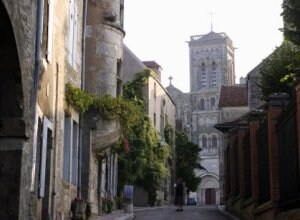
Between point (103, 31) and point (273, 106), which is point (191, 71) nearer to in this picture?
point (103, 31)

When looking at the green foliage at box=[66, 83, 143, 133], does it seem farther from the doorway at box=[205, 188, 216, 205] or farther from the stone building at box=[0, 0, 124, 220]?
the doorway at box=[205, 188, 216, 205]

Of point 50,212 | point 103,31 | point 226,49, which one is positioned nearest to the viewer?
point 50,212


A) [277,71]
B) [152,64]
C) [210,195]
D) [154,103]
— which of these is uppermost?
[152,64]

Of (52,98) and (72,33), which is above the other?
(72,33)

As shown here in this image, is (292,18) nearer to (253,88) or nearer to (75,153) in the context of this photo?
(75,153)

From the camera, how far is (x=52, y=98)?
14.7m

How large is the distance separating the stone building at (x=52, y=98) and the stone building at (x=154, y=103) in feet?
48.3

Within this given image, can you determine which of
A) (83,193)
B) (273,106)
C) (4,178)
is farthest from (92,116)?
(4,178)

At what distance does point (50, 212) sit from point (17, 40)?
586cm

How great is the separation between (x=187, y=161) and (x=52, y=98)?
125ft

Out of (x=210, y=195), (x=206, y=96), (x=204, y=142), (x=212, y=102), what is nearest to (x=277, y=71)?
(x=210, y=195)

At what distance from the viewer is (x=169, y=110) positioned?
170 feet

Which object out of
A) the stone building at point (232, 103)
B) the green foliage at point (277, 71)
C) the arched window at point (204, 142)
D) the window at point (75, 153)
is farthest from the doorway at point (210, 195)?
the window at point (75, 153)

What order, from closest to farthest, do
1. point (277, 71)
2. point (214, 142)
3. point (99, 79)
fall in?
1. point (99, 79)
2. point (277, 71)
3. point (214, 142)
